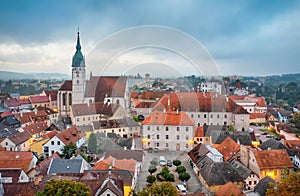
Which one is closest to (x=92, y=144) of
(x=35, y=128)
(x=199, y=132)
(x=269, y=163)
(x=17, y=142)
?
(x=17, y=142)

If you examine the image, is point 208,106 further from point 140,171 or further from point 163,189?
point 163,189

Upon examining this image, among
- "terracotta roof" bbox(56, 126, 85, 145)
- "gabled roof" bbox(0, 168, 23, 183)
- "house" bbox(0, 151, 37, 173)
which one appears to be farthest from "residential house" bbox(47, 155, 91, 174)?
"terracotta roof" bbox(56, 126, 85, 145)

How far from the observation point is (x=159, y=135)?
2961cm

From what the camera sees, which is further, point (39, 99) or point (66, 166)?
point (39, 99)

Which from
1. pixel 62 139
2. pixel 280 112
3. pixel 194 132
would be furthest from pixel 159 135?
pixel 280 112

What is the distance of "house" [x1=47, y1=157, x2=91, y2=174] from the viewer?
747 inches

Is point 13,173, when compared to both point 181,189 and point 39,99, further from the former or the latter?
point 39,99

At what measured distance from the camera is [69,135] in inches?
1086

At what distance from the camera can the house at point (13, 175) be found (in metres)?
17.6

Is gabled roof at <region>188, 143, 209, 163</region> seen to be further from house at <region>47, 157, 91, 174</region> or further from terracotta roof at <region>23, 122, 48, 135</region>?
terracotta roof at <region>23, 122, 48, 135</region>

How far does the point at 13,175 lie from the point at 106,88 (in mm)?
27032

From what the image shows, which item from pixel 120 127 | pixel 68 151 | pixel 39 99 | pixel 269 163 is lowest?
pixel 68 151

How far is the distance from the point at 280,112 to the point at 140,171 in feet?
122

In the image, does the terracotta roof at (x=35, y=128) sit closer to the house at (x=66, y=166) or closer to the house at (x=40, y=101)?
the house at (x=66, y=166)
